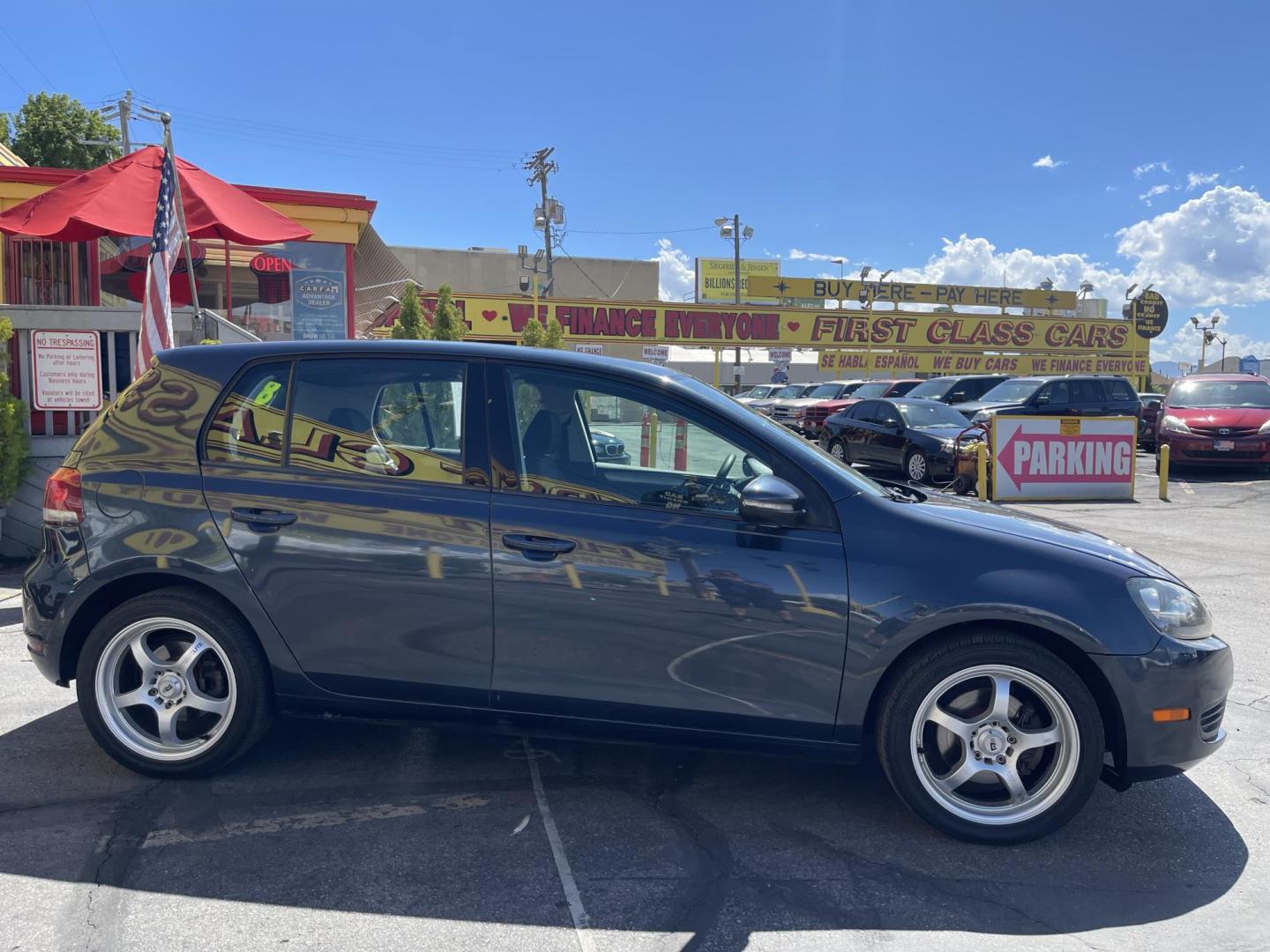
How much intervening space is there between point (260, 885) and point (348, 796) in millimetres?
640

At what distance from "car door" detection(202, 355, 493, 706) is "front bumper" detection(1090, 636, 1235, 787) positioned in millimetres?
2192

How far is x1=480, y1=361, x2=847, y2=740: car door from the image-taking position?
11.2 feet

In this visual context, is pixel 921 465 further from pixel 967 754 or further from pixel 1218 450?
pixel 967 754

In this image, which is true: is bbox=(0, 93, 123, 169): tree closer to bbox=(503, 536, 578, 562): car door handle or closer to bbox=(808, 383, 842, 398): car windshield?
bbox=(808, 383, 842, 398): car windshield

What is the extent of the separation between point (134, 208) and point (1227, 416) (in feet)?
51.8

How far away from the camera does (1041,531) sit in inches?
145

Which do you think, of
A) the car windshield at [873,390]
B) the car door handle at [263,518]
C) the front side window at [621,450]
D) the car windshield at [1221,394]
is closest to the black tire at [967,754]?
the front side window at [621,450]

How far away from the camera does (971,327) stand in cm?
4162

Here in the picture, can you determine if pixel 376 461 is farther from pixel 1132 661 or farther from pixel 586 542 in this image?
pixel 1132 661

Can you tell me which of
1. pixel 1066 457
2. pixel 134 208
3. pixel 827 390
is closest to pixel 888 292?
pixel 827 390

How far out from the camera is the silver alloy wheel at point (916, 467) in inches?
585

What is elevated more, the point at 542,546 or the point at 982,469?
the point at 542,546

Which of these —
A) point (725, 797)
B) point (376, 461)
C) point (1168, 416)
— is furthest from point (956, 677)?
point (1168, 416)

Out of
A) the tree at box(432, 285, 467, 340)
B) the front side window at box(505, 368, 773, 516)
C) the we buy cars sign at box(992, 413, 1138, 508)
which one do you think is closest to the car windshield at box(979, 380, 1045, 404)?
the we buy cars sign at box(992, 413, 1138, 508)
